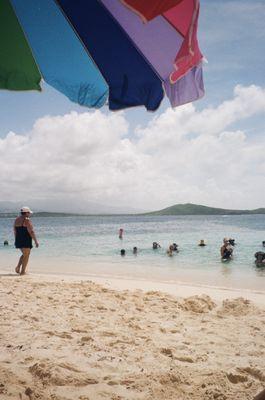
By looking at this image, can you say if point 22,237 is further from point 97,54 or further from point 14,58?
point 97,54

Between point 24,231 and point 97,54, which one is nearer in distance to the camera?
point 97,54

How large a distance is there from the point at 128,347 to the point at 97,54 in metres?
3.40

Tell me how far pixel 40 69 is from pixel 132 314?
12.9 feet

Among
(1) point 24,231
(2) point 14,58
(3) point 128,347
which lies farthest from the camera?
(1) point 24,231

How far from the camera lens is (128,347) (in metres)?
3.96

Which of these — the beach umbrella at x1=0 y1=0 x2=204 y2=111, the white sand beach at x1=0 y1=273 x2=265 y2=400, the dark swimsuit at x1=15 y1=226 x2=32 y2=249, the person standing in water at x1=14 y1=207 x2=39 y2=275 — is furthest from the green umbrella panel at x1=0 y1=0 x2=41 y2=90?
the dark swimsuit at x1=15 y1=226 x2=32 y2=249

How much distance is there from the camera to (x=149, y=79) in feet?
11.1

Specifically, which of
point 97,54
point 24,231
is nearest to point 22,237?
point 24,231

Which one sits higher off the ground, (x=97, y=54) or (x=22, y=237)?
(x=97, y=54)

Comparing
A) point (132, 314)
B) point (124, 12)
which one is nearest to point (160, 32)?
point (124, 12)

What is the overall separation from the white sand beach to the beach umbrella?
275 centimetres

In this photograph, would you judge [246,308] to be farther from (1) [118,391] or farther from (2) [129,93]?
(2) [129,93]

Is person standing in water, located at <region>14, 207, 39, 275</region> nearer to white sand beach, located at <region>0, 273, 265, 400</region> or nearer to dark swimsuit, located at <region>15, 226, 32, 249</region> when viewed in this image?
dark swimsuit, located at <region>15, 226, 32, 249</region>

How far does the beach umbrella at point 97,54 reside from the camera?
3.11 meters
